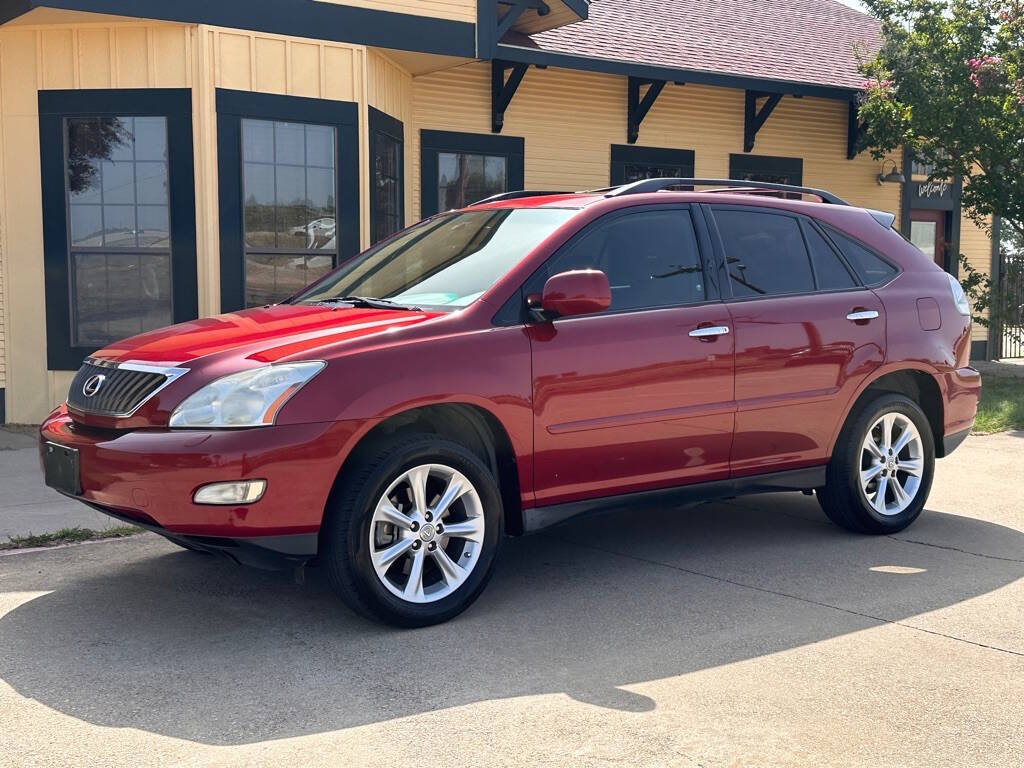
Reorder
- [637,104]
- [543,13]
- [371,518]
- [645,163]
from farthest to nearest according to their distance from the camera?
[645,163] → [637,104] → [543,13] → [371,518]

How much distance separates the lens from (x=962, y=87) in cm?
1445

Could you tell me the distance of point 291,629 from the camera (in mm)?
4879

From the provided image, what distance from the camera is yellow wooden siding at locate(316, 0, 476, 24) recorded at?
1112cm

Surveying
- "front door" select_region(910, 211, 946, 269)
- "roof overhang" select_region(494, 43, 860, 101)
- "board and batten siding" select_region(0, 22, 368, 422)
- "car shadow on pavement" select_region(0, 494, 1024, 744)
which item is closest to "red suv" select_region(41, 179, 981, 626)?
"car shadow on pavement" select_region(0, 494, 1024, 744)

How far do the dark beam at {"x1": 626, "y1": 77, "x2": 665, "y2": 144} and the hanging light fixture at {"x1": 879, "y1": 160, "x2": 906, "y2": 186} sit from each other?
4.32 m

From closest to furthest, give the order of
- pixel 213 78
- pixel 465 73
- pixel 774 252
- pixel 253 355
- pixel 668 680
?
1. pixel 668 680
2. pixel 253 355
3. pixel 774 252
4. pixel 213 78
5. pixel 465 73

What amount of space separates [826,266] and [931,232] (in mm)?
13208

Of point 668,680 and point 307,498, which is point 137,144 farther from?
point 668,680

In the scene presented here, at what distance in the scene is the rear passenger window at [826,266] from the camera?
6.39 m

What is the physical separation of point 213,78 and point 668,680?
791 cm

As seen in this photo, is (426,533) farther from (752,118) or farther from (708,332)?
(752,118)

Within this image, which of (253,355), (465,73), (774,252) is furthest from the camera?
(465,73)

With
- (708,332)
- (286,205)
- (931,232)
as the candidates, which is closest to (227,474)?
(708,332)

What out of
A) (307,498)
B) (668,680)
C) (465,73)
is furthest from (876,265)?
(465,73)
